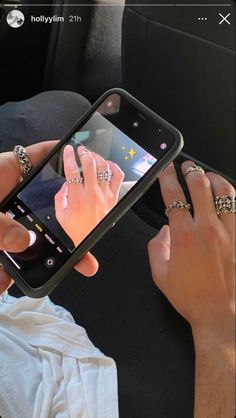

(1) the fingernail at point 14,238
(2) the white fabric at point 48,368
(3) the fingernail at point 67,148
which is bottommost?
(2) the white fabric at point 48,368

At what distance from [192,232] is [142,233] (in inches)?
7.1

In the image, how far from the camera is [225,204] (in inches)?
16.0

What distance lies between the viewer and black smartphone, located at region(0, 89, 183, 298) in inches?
18.5

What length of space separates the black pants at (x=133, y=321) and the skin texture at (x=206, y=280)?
10 cm

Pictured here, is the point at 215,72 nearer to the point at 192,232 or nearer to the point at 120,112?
the point at 120,112

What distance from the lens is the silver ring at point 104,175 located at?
1.59ft

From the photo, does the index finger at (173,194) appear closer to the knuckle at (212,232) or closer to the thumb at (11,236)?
the knuckle at (212,232)

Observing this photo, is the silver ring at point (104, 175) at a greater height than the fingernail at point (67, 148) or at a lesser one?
lesser

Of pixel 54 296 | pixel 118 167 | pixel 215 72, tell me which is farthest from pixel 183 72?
pixel 54 296

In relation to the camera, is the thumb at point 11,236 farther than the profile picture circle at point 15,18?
No

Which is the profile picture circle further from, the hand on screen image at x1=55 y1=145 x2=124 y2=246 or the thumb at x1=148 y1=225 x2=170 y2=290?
the thumb at x1=148 y1=225 x2=170 y2=290

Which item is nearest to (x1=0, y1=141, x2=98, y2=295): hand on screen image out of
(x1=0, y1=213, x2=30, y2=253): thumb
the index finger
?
(x1=0, y1=213, x2=30, y2=253): thumb

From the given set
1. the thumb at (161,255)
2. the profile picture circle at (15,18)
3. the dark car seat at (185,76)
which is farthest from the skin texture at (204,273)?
the profile picture circle at (15,18)

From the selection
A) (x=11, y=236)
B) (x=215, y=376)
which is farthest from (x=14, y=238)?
(x=215, y=376)
